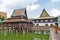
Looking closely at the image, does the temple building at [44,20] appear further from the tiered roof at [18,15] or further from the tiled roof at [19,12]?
the tiled roof at [19,12]

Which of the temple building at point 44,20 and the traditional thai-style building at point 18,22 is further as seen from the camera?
the temple building at point 44,20

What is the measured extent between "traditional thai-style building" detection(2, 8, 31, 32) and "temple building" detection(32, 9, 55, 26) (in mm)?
5347

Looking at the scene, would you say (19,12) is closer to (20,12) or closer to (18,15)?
(20,12)

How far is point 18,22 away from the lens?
43469 mm

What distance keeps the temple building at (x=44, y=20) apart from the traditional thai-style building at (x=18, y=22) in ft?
17.5

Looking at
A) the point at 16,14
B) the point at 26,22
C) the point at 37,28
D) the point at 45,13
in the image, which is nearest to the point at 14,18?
the point at 16,14

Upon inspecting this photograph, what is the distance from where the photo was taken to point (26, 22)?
42719 millimetres

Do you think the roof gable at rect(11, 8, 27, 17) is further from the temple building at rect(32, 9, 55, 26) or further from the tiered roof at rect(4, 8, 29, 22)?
the temple building at rect(32, 9, 55, 26)

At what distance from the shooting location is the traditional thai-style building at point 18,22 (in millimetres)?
42153

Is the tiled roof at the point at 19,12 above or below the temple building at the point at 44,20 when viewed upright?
above

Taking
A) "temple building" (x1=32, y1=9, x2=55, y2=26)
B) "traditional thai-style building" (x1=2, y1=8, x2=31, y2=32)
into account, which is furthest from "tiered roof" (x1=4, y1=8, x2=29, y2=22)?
"temple building" (x1=32, y1=9, x2=55, y2=26)

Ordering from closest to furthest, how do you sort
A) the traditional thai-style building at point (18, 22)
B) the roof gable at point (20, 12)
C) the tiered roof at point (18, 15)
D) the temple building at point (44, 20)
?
the traditional thai-style building at point (18, 22) → the tiered roof at point (18, 15) → the roof gable at point (20, 12) → the temple building at point (44, 20)

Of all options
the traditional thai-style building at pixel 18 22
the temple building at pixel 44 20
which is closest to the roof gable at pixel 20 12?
the traditional thai-style building at pixel 18 22

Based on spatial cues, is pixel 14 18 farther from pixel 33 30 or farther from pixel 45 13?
pixel 45 13
